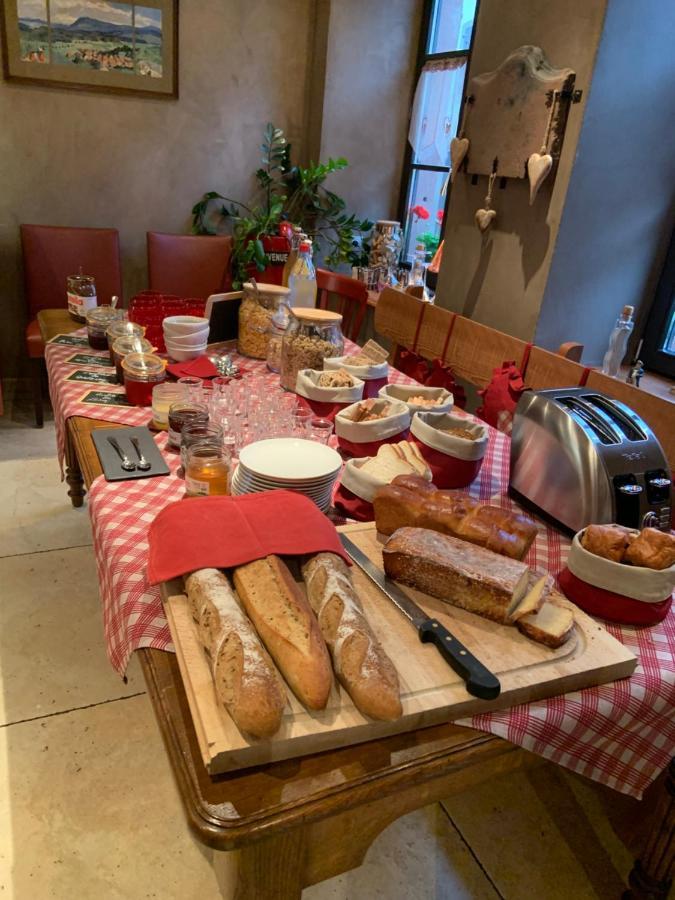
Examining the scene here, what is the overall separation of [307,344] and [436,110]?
288 centimetres

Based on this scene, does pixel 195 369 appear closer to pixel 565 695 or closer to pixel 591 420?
pixel 591 420

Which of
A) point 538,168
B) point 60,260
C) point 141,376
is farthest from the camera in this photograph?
point 60,260

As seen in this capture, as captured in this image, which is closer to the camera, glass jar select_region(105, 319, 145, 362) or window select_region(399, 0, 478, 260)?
glass jar select_region(105, 319, 145, 362)

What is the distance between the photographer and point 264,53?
147 inches

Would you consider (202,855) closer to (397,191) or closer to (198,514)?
(198,514)

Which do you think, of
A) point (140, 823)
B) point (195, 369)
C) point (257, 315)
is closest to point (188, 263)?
point (257, 315)

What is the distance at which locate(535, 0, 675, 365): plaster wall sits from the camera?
2145 millimetres

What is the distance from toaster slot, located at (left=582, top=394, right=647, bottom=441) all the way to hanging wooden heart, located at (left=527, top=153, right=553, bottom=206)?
4.49 ft

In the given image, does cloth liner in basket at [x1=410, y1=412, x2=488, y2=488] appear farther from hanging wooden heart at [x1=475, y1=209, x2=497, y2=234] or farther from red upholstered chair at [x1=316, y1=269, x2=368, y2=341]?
hanging wooden heart at [x1=475, y1=209, x2=497, y2=234]

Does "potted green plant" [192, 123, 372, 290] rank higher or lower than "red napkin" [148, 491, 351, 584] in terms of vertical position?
higher

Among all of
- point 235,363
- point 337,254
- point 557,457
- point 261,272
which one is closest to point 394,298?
point 261,272

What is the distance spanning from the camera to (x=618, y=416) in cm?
117

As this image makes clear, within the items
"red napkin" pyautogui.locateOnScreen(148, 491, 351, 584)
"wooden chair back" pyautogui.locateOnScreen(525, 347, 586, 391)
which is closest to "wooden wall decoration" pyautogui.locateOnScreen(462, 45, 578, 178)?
"wooden chair back" pyautogui.locateOnScreen(525, 347, 586, 391)

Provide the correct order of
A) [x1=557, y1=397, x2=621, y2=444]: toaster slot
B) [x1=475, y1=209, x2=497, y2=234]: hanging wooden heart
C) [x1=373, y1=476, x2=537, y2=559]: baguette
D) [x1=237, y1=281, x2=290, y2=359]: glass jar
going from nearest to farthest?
[x1=373, y1=476, x2=537, y2=559]: baguette < [x1=557, y1=397, x2=621, y2=444]: toaster slot < [x1=237, y1=281, x2=290, y2=359]: glass jar < [x1=475, y1=209, x2=497, y2=234]: hanging wooden heart
